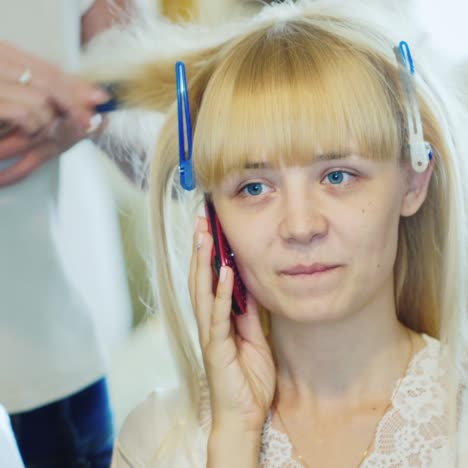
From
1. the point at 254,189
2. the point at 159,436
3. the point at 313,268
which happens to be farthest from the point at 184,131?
the point at 159,436

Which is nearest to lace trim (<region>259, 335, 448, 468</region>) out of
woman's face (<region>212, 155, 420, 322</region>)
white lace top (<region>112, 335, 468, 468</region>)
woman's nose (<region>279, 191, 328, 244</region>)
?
white lace top (<region>112, 335, 468, 468</region>)

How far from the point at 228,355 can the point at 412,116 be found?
33 centimetres

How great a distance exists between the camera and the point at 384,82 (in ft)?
3.40

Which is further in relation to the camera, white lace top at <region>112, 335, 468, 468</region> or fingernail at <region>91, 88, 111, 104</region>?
fingernail at <region>91, 88, 111, 104</region>

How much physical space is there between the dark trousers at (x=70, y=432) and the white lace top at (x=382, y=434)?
0.39 feet

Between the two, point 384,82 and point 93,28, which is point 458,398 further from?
point 93,28

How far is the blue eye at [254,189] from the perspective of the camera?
1.05 meters

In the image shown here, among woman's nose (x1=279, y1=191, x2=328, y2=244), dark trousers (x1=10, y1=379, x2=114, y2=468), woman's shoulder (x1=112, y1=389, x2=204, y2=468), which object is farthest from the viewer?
dark trousers (x1=10, y1=379, x2=114, y2=468)

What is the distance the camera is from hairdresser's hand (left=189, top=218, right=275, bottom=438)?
110 cm

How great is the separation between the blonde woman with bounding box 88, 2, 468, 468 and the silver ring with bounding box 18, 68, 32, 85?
0.40 feet

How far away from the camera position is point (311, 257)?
1.02 meters

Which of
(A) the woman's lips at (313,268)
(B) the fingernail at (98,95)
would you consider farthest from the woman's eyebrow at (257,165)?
(B) the fingernail at (98,95)

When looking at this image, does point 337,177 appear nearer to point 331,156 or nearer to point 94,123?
point 331,156

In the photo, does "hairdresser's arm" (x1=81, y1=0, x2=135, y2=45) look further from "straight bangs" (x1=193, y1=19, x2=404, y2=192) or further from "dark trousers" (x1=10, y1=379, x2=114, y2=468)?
"dark trousers" (x1=10, y1=379, x2=114, y2=468)
